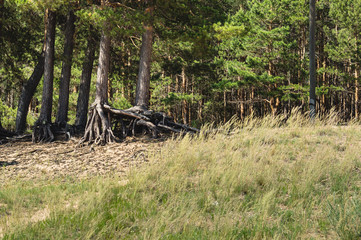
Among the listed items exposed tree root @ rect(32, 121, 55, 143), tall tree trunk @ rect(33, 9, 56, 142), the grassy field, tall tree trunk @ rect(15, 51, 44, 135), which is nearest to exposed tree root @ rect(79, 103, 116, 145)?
exposed tree root @ rect(32, 121, 55, 143)

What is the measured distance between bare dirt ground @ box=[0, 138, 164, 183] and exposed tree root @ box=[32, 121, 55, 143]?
646 mm

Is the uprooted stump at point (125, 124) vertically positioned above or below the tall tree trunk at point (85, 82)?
below

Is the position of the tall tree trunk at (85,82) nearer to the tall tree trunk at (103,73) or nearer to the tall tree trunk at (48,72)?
the tall tree trunk at (48,72)

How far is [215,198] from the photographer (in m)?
4.62

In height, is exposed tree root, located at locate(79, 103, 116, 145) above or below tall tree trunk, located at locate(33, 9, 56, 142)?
below

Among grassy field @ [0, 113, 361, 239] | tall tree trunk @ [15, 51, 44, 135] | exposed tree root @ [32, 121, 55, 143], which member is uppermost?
tall tree trunk @ [15, 51, 44, 135]

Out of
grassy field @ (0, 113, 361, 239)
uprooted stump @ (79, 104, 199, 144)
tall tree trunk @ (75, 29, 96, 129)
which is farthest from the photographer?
tall tree trunk @ (75, 29, 96, 129)

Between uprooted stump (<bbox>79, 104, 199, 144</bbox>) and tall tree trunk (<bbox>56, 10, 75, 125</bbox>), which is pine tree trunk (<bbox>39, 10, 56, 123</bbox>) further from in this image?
uprooted stump (<bbox>79, 104, 199, 144</bbox>)

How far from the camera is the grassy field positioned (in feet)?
11.1

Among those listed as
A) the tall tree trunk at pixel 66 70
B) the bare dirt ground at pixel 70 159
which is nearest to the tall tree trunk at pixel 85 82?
the tall tree trunk at pixel 66 70

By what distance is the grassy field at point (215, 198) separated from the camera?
337 centimetres

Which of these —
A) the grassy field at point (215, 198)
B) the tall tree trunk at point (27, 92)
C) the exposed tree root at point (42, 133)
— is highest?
the tall tree trunk at point (27, 92)

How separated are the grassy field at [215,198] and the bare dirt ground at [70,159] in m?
0.83

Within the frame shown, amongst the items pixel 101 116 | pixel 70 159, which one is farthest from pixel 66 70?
pixel 70 159
